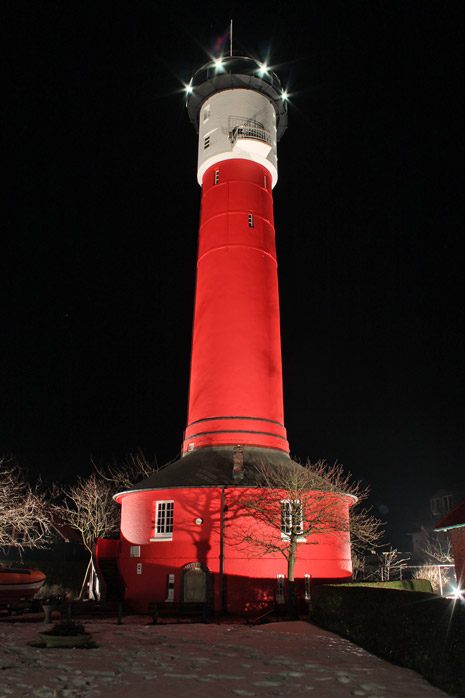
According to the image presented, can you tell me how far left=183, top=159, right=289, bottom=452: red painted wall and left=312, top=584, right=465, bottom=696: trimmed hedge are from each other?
451 inches

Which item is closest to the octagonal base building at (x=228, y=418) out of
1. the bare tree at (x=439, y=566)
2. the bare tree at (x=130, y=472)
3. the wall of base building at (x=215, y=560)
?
the wall of base building at (x=215, y=560)

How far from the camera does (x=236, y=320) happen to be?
27734 millimetres

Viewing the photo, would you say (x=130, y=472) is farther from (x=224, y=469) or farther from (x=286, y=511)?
(x=286, y=511)

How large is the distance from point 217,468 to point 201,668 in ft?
45.8

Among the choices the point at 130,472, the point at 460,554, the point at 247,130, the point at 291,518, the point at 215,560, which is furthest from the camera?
the point at 130,472

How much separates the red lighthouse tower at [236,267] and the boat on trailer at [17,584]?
887cm

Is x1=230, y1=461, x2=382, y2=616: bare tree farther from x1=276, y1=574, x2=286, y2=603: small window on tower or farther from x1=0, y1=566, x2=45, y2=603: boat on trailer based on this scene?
x1=0, y1=566, x2=45, y2=603: boat on trailer

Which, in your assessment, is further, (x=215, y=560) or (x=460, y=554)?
(x=215, y=560)

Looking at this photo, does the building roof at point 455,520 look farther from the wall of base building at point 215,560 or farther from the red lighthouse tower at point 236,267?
the red lighthouse tower at point 236,267

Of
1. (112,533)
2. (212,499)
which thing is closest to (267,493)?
(212,499)

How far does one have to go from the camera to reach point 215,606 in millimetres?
21859

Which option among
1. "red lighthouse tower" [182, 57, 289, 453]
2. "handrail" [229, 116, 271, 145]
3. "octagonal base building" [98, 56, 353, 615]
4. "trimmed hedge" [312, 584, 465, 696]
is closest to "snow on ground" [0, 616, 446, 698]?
"trimmed hedge" [312, 584, 465, 696]

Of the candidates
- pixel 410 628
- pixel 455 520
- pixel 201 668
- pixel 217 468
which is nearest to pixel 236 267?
pixel 217 468

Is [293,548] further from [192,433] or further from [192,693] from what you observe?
[192,693]
